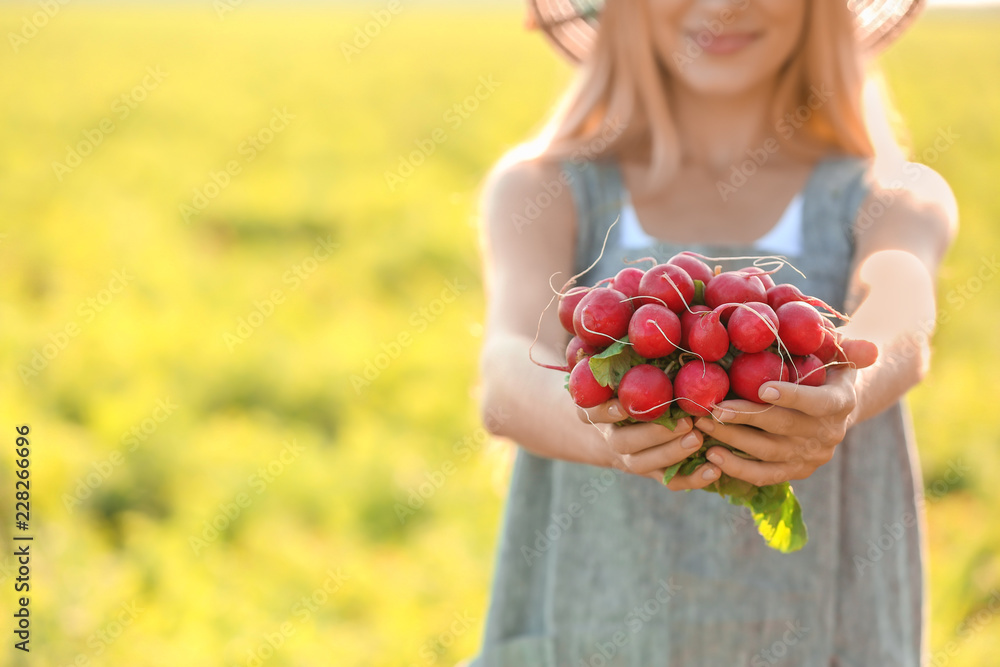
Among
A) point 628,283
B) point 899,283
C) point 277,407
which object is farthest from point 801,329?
point 277,407

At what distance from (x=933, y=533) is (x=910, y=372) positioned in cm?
371

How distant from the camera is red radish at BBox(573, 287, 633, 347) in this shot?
1465 mm

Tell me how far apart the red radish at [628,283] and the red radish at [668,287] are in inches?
1.1

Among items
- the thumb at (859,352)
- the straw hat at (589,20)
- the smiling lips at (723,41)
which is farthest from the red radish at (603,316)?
the straw hat at (589,20)

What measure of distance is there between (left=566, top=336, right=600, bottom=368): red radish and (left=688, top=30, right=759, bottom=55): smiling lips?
0.94 metres

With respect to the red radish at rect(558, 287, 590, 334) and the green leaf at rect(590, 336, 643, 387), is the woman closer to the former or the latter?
the red radish at rect(558, 287, 590, 334)

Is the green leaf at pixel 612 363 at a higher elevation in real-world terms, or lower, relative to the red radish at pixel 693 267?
lower

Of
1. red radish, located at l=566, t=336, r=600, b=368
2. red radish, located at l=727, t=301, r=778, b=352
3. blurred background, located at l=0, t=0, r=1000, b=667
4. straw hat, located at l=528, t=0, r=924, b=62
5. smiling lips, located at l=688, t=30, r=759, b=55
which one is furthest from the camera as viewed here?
blurred background, located at l=0, t=0, r=1000, b=667

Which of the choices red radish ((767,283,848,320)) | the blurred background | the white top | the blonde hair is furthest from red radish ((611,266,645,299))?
the blurred background

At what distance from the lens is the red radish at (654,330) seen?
1.42 m

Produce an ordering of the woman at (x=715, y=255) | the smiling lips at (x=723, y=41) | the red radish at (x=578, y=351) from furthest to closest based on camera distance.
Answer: the smiling lips at (x=723, y=41) < the woman at (x=715, y=255) < the red radish at (x=578, y=351)

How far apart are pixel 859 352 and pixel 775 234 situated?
0.61 meters

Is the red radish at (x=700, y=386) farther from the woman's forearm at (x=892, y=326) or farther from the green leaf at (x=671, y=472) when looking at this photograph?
the woman's forearm at (x=892, y=326)

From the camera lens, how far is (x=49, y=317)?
6617 mm
